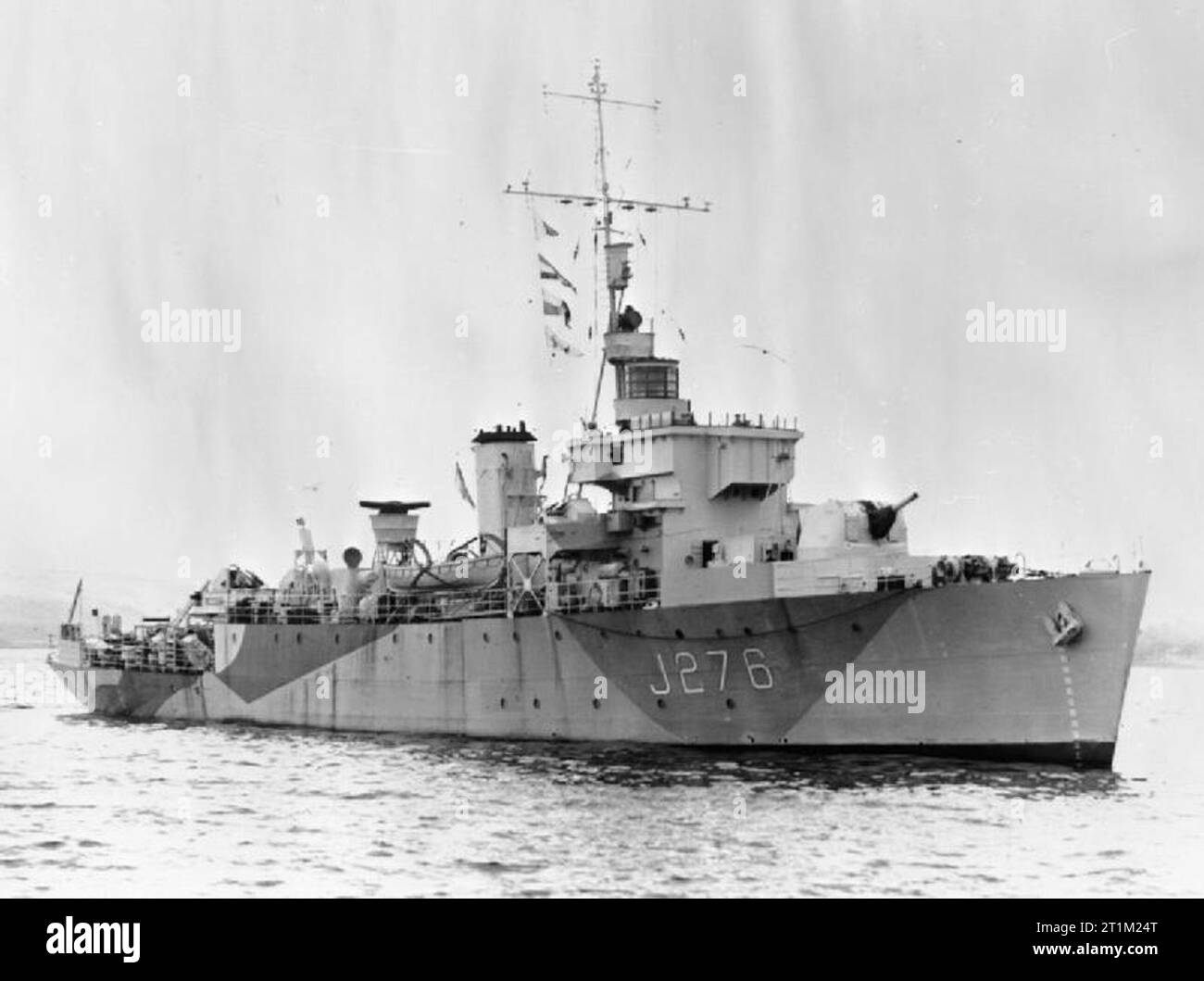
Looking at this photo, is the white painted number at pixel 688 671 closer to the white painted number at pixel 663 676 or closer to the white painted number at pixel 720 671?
the white painted number at pixel 720 671

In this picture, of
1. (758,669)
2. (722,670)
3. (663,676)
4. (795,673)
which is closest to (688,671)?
(663,676)

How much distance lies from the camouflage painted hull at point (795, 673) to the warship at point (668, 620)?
1.8 inches

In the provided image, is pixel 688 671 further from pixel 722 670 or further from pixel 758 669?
pixel 758 669

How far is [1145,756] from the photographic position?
40.9 m

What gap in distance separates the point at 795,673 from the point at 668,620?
3177 millimetres

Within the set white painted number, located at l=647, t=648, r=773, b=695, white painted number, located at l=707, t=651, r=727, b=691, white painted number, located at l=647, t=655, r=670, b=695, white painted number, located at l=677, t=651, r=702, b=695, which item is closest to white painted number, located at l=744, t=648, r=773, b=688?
white painted number, located at l=647, t=648, r=773, b=695

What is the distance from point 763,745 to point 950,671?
14.6 feet

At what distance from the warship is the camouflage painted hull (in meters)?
0.05

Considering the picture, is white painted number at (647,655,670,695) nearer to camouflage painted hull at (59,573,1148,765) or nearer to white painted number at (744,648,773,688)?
camouflage painted hull at (59,573,1148,765)

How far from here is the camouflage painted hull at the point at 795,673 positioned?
3278 centimetres

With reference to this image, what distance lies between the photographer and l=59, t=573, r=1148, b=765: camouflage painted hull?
32781 millimetres

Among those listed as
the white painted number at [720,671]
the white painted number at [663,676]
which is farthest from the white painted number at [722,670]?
the white painted number at [663,676]
